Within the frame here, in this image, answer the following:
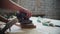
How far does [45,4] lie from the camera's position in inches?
146

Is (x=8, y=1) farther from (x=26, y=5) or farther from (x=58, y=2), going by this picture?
(x=58, y=2)

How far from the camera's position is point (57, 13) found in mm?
3854

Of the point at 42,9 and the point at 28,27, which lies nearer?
the point at 28,27

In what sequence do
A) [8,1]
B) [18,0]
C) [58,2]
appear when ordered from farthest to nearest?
[58,2] → [18,0] → [8,1]

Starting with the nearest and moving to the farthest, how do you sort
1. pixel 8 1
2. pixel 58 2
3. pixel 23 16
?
1. pixel 8 1
2. pixel 23 16
3. pixel 58 2

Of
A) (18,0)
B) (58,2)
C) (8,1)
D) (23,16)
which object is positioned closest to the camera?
(8,1)

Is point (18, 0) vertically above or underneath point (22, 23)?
above

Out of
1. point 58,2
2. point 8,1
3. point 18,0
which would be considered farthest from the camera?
point 58,2

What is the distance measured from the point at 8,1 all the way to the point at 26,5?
7.46ft

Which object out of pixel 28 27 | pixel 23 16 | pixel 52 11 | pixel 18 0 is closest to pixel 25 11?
pixel 23 16

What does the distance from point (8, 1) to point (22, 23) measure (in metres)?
0.28

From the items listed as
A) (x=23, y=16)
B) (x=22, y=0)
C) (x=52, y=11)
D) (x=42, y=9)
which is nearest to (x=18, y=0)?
(x=22, y=0)

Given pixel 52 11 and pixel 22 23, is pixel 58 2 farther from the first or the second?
pixel 22 23

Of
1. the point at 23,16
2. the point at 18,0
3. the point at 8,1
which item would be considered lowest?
the point at 23,16
